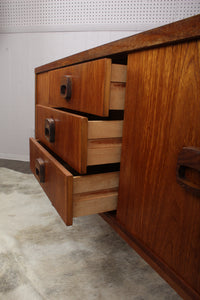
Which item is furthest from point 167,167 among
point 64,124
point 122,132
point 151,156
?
point 64,124

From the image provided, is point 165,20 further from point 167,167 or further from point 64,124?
point 167,167

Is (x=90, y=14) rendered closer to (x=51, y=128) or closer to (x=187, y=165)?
(x=51, y=128)

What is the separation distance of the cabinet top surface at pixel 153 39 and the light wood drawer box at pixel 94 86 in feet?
0.11

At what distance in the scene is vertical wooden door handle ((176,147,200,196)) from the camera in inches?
16.1

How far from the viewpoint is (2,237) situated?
34.1 inches

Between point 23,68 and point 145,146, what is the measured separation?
A: 5.08 ft

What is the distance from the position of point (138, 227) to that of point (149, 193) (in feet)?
0.34

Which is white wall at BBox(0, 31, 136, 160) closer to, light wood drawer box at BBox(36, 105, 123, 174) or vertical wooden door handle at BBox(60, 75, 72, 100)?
vertical wooden door handle at BBox(60, 75, 72, 100)

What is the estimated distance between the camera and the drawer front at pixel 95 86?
1.95 feet

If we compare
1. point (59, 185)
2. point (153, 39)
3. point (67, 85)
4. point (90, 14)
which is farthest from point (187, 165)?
point (90, 14)

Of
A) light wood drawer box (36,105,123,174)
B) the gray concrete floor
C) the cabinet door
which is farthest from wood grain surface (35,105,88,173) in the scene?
the gray concrete floor

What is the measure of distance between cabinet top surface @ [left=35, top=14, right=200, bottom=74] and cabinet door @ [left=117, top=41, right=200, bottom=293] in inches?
0.6

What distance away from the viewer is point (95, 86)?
0.63 meters

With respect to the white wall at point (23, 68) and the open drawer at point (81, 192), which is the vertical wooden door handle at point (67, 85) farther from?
the white wall at point (23, 68)
